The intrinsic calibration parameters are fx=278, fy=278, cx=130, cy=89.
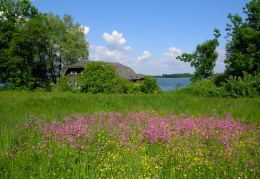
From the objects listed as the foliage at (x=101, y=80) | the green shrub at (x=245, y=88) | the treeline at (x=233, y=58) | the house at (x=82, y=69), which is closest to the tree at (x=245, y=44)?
the treeline at (x=233, y=58)

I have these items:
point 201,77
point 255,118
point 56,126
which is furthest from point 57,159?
point 201,77

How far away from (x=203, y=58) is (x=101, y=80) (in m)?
14.7

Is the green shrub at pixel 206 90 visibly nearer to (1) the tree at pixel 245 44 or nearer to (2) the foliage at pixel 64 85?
(1) the tree at pixel 245 44

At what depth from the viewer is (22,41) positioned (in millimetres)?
43000

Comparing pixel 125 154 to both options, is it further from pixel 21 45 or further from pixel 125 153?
pixel 21 45

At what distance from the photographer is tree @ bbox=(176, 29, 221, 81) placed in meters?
36.5

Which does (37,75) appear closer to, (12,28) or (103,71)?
(12,28)

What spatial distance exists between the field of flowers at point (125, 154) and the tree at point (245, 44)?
A: 78.8 ft

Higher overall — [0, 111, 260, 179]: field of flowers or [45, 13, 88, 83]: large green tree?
[45, 13, 88, 83]: large green tree

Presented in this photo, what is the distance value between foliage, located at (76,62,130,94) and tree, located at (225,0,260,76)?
12.7 m

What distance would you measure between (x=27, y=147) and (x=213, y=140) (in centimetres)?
488

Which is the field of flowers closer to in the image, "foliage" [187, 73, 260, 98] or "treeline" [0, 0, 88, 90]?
"foliage" [187, 73, 260, 98]

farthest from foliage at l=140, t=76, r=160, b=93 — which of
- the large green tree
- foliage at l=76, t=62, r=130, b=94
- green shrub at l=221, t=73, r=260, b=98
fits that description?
the large green tree

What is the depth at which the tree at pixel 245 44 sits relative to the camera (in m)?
30.4
